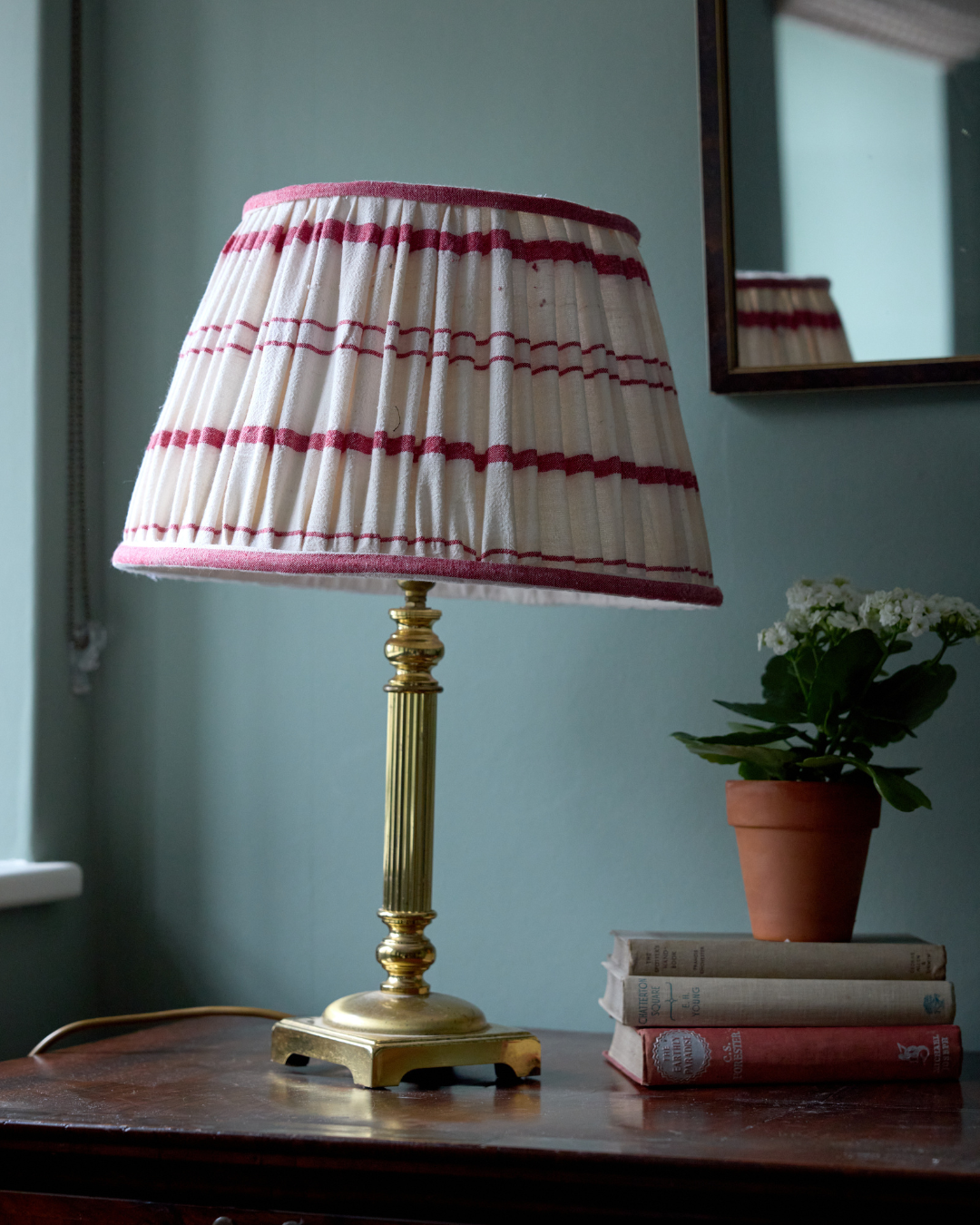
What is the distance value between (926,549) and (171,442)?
730mm

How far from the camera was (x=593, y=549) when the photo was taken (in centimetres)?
87

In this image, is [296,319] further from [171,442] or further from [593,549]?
[593,549]

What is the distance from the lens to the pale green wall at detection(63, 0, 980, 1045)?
1257mm

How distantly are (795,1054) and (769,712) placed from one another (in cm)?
→ 28

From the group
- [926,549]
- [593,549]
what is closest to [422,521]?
[593,549]

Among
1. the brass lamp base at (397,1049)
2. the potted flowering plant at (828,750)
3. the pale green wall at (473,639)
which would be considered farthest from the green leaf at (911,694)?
the brass lamp base at (397,1049)

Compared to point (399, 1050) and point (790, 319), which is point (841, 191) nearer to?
point (790, 319)

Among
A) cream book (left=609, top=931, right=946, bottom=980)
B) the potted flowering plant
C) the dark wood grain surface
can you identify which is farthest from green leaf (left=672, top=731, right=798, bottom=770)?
the dark wood grain surface

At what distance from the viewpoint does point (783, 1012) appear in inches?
38.6

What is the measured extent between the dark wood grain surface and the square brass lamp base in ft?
0.06

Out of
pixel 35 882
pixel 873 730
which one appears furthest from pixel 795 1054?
pixel 35 882

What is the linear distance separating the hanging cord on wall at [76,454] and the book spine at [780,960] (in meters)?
0.72

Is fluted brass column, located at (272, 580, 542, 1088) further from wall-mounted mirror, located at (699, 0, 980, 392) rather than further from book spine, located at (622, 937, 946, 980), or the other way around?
wall-mounted mirror, located at (699, 0, 980, 392)

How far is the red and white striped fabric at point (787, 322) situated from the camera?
1.25 m
